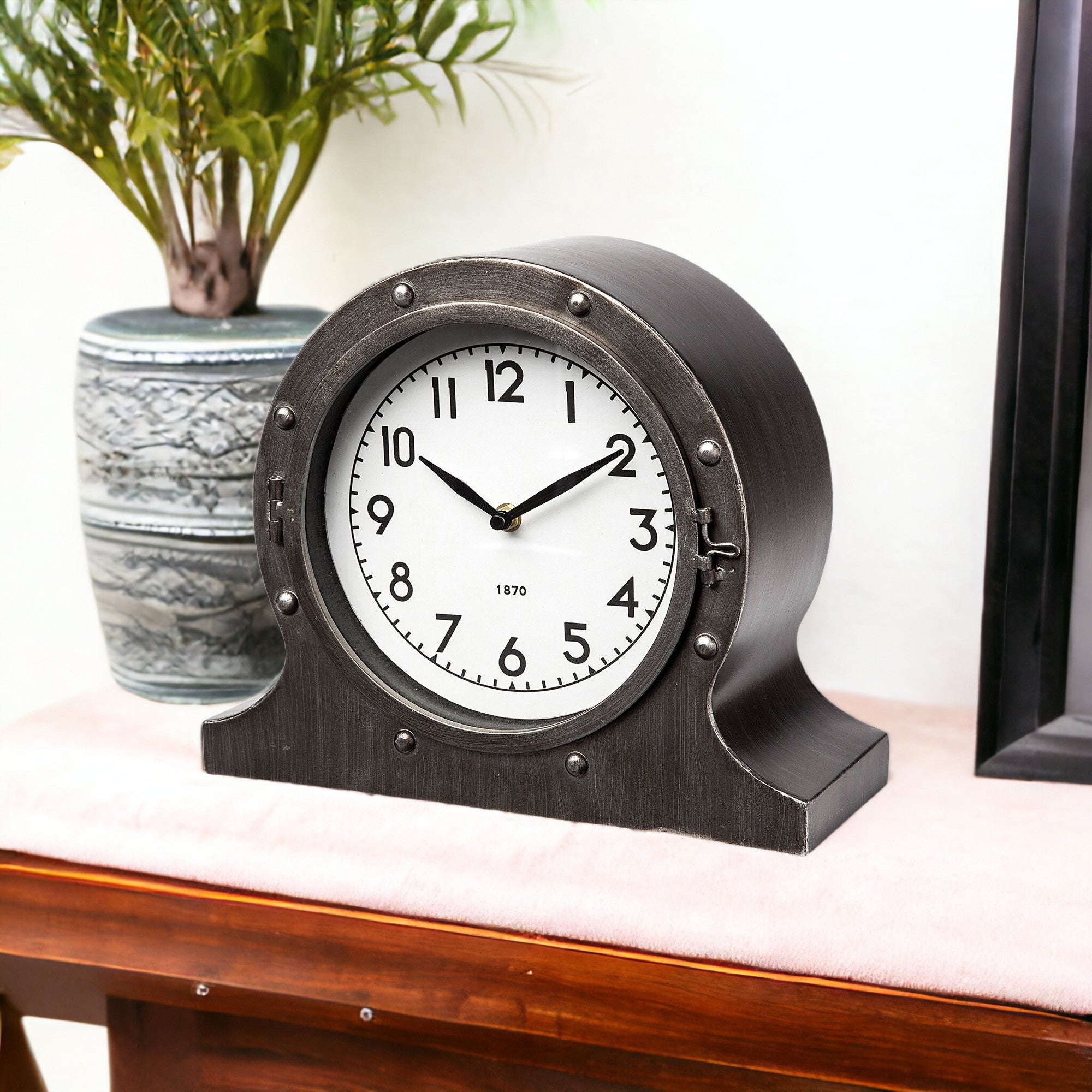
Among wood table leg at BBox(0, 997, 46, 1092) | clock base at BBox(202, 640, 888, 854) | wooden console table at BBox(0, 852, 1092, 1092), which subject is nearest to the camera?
wooden console table at BBox(0, 852, 1092, 1092)

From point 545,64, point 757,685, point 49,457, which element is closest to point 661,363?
point 757,685

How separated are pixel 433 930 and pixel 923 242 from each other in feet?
2.00

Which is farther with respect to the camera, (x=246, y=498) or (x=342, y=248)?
(x=342, y=248)

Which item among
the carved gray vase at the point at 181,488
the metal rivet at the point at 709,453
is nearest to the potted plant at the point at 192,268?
the carved gray vase at the point at 181,488

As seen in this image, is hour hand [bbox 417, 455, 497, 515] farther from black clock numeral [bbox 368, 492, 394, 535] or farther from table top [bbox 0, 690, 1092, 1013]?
table top [bbox 0, 690, 1092, 1013]

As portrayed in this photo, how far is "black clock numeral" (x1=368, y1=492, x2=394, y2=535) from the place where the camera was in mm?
873

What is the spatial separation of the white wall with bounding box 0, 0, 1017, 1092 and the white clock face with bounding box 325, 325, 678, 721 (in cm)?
32

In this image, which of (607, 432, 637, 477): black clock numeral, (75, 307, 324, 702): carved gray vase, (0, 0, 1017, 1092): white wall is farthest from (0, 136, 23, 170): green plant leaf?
(607, 432, 637, 477): black clock numeral

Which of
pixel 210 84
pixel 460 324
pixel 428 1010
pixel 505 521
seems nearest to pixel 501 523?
pixel 505 521

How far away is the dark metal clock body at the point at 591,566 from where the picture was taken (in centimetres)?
78

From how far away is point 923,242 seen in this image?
102 centimetres

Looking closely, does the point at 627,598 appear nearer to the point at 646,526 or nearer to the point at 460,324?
the point at 646,526

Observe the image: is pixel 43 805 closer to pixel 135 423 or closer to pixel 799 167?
pixel 135 423

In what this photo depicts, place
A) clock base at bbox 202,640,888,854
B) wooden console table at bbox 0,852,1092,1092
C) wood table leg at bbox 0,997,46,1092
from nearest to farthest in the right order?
wooden console table at bbox 0,852,1092,1092 → clock base at bbox 202,640,888,854 → wood table leg at bbox 0,997,46,1092
